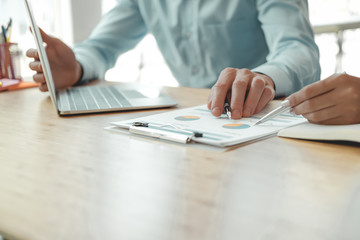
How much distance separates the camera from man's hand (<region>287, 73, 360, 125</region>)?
59 centimetres

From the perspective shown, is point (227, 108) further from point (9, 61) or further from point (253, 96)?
point (9, 61)

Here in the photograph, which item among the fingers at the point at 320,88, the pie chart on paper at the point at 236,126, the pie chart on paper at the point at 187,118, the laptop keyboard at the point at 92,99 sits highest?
the fingers at the point at 320,88

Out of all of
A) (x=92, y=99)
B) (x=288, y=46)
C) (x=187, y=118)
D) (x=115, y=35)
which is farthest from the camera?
(x=115, y=35)

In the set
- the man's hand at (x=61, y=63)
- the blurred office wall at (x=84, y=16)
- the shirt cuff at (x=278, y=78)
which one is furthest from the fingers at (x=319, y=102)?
the blurred office wall at (x=84, y=16)

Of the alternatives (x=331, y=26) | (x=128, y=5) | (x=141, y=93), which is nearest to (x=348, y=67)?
(x=331, y=26)

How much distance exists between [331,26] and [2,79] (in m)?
2.23

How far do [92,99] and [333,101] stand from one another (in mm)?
545

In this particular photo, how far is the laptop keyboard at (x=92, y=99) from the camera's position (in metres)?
0.79

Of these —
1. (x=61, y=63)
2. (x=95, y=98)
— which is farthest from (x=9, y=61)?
(x=95, y=98)

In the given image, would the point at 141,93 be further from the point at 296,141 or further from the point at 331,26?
the point at 331,26

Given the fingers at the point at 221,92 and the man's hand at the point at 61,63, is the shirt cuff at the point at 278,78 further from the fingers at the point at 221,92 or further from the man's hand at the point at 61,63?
the man's hand at the point at 61,63

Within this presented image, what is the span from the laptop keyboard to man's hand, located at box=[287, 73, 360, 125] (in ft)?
1.25

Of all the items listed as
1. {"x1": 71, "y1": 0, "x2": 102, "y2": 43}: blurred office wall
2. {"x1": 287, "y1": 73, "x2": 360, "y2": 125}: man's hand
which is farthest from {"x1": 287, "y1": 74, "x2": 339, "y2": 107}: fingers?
{"x1": 71, "y1": 0, "x2": 102, "y2": 43}: blurred office wall

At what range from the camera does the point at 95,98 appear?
2.93 ft
